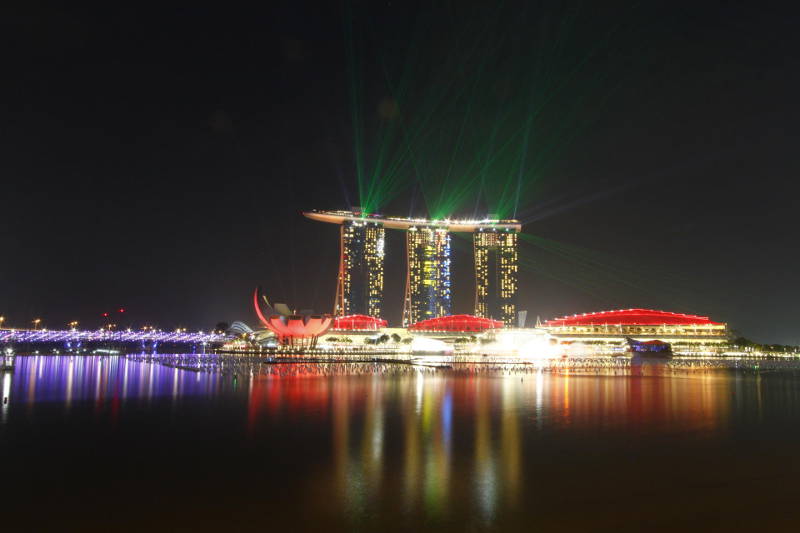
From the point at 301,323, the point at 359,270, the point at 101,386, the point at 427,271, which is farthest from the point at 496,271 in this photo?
the point at 101,386

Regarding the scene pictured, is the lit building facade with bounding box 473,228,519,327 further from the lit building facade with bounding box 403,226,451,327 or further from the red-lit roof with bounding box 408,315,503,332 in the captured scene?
the red-lit roof with bounding box 408,315,503,332

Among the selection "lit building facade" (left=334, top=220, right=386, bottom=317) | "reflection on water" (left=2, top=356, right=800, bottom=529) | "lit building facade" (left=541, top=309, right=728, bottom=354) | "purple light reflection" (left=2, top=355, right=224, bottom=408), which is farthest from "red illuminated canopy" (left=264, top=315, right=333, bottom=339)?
"lit building facade" (left=334, top=220, right=386, bottom=317)

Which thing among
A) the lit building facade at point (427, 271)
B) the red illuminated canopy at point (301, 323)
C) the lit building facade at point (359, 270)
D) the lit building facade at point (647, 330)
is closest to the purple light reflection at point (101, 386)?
the red illuminated canopy at point (301, 323)

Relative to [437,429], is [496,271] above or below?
above

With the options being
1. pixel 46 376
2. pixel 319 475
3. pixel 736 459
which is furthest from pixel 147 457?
pixel 46 376

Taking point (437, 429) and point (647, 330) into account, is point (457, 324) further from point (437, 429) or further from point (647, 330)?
point (437, 429)

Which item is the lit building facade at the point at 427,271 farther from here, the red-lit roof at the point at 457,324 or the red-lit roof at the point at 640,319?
the red-lit roof at the point at 640,319

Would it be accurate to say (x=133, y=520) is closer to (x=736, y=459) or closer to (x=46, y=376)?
(x=736, y=459)
